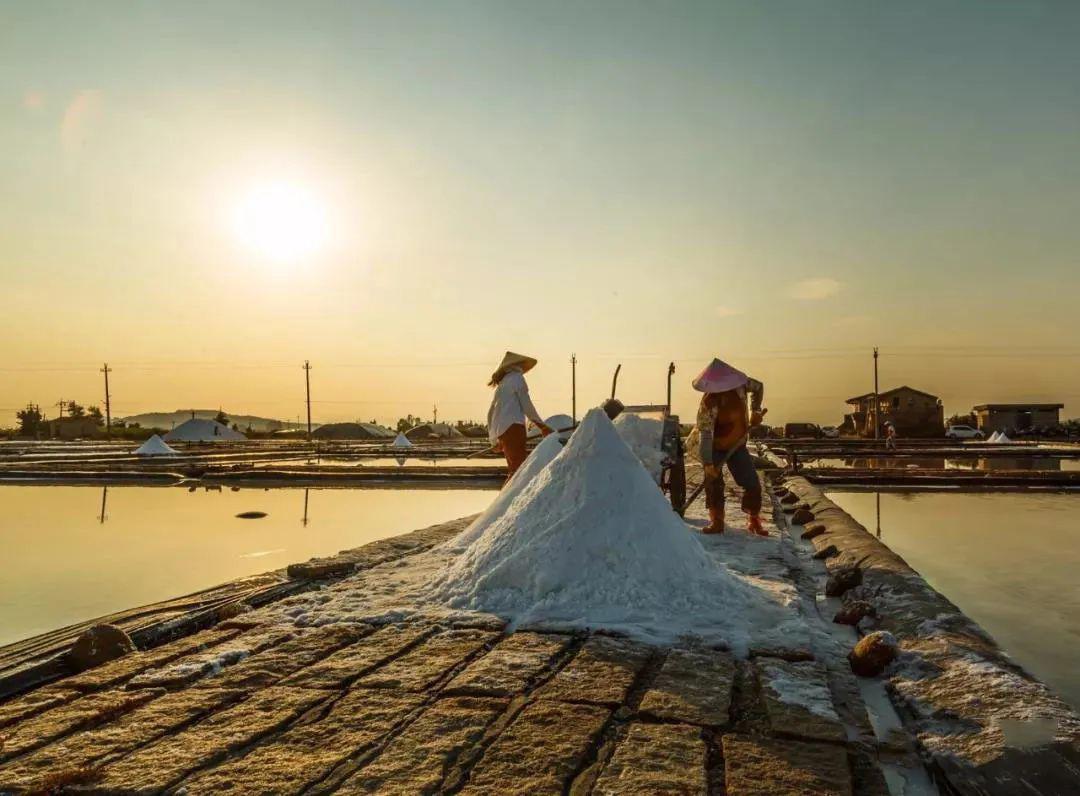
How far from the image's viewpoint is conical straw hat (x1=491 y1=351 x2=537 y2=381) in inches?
243

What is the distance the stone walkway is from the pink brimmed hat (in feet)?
9.48

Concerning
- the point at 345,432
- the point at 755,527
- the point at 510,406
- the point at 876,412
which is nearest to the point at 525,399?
the point at 510,406

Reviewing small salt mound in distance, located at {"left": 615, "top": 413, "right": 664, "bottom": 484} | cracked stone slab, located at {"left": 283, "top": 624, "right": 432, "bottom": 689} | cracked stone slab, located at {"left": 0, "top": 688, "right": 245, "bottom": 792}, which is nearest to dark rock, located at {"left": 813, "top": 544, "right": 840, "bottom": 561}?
small salt mound in distance, located at {"left": 615, "top": 413, "right": 664, "bottom": 484}

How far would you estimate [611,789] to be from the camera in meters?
1.57

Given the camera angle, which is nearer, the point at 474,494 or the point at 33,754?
the point at 33,754

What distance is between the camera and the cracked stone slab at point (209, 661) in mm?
2332

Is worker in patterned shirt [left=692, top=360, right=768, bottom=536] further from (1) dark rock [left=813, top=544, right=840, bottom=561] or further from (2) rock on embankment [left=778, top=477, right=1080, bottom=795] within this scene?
(2) rock on embankment [left=778, top=477, right=1080, bottom=795]

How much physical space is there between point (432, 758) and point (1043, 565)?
5.06 meters

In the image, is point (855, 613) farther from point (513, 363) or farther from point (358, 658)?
point (513, 363)

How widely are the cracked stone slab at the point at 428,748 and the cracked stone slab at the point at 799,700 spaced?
808 millimetres

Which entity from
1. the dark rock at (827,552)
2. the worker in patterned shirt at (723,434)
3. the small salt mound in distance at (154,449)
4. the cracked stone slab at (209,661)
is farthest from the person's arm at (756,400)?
the small salt mound in distance at (154,449)

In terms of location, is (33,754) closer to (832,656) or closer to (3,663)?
(3,663)

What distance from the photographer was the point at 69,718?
80.8 inches

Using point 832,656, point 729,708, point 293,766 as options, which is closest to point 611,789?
point 729,708
